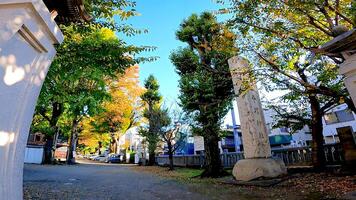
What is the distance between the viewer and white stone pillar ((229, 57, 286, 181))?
10047 millimetres

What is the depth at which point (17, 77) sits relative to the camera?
110 inches

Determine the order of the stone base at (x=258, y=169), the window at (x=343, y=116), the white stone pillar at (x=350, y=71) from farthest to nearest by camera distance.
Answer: the window at (x=343, y=116) → the stone base at (x=258, y=169) → the white stone pillar at (x=350, y=71)

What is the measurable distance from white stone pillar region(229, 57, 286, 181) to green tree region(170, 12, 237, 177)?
4.63 feet

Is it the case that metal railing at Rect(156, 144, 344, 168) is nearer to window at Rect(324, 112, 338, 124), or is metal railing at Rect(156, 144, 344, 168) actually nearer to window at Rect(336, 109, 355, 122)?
window at Rect(324, 112, 338, 124)

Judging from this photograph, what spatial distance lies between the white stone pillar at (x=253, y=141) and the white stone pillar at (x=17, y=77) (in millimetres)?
7513

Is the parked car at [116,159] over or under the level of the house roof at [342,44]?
under

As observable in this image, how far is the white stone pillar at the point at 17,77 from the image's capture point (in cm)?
261

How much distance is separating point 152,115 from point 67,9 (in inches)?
771

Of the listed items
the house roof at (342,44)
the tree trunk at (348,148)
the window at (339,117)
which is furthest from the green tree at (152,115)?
the window at (339,117)

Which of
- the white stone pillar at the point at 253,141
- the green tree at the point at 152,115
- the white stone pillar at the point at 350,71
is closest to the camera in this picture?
the white stone pillar at the point at 350,71

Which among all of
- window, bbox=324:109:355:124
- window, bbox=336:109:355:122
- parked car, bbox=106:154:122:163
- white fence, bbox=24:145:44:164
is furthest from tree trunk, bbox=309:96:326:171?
parked car, bbox=106:154:122:163

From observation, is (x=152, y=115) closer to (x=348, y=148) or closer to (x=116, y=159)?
(x=348, y=148)

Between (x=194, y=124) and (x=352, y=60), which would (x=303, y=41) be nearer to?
(x=352, y=60)

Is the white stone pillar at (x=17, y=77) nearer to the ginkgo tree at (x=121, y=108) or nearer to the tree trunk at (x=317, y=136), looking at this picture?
the tree trunk at (x=317, y=136)
